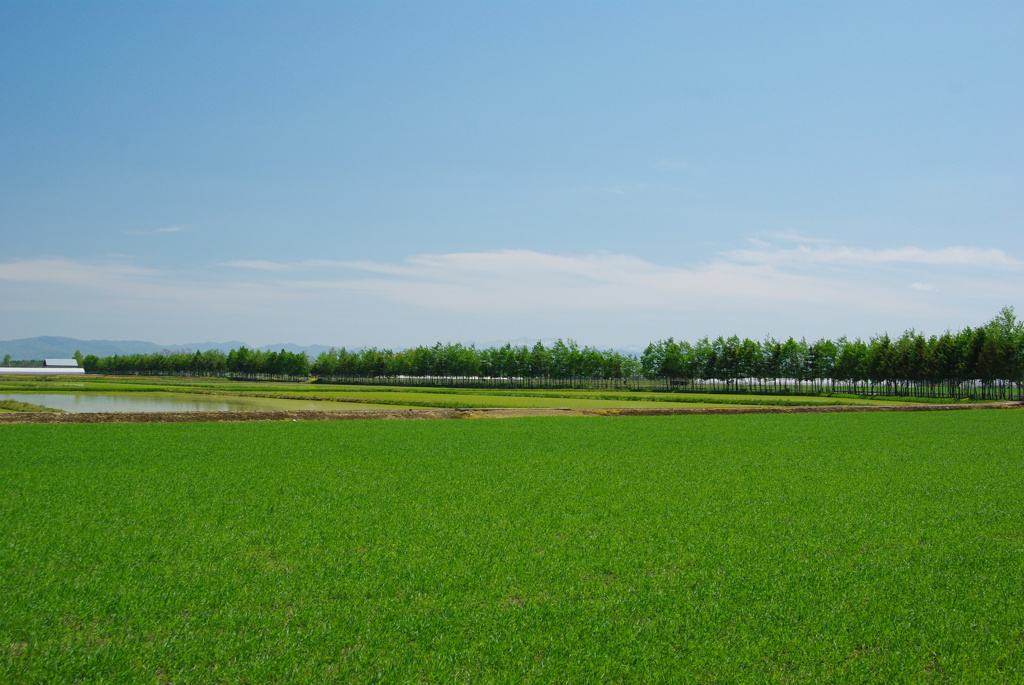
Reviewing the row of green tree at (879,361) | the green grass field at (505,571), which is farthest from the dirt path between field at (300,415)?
the row of green tree at (879,361)

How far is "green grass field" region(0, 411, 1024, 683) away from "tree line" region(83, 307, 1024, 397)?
78587 millimetres

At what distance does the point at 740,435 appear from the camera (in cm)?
3219

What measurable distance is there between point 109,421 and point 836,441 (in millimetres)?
38219

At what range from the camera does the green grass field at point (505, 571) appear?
761 cm

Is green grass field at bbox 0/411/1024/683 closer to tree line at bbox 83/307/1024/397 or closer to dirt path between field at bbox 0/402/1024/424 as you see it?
dirt path between field at bbox 0/402/1024/424

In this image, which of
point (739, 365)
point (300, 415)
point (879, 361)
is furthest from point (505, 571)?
point (739, 365)

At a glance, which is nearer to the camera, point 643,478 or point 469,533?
point 469,533

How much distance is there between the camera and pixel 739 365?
125 metres

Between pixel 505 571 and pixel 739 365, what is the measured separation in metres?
122

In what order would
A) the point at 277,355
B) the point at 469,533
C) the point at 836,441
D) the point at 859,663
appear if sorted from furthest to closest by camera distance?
1. the point at 277,355
2. the point at 836,441
3. the point at 469,533
4. the point at 859,663

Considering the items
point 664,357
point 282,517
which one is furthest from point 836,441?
point 664,357

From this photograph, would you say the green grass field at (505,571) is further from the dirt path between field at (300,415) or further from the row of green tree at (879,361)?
the row of green tree at (879,361)

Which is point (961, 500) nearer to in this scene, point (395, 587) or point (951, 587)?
point (951, 587)

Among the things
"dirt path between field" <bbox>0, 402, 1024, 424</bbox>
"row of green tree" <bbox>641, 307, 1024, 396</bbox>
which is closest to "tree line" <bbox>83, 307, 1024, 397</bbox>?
"row of green tree" <bbox>641, 307, 1024, 396</bbox>
